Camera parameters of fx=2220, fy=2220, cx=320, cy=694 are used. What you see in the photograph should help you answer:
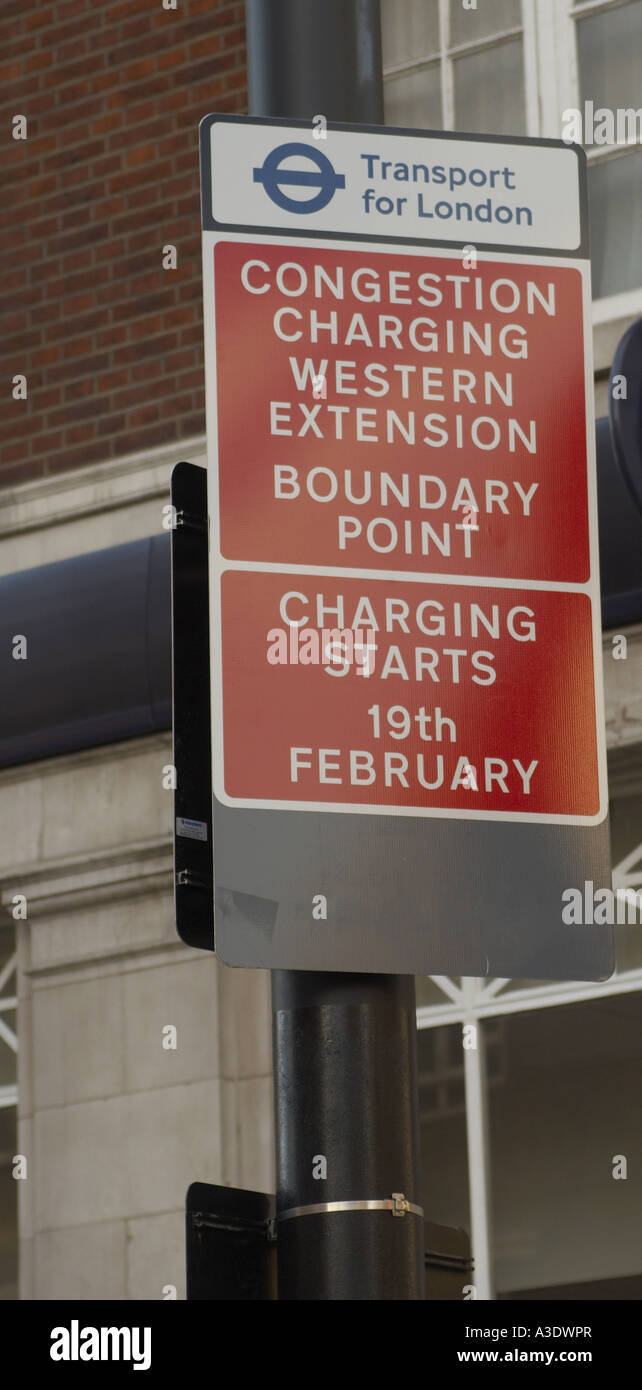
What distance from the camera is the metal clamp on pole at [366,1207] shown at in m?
3.42

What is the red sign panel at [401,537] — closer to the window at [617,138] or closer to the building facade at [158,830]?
the building facade at [158,830]

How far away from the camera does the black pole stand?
11.3 ft

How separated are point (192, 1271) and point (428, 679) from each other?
1.04 m

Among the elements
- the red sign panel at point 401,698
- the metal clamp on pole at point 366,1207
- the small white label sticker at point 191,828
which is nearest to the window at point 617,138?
the red sign panel at point 401,698

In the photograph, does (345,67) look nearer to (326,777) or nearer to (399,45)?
(326,777)

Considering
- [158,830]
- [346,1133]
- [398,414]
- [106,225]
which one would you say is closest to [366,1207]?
[346,1133]

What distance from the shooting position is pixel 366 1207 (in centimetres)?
342

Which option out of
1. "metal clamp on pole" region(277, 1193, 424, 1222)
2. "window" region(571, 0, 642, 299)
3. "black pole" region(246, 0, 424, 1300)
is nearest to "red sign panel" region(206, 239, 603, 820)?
"black pole" region(246, 0, 424, 1300)

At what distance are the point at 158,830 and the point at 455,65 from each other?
3681 millimetres

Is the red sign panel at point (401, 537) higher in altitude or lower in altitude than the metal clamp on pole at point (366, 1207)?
higher

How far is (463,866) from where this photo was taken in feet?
11.7

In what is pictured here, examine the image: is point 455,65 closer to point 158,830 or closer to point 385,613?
point 158,830

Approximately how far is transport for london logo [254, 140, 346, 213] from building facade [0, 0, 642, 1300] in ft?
15.2
